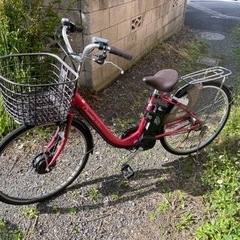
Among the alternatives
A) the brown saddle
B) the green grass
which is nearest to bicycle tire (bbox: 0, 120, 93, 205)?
the brown saddle

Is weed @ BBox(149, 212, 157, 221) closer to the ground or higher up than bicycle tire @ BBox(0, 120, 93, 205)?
closer to the ground

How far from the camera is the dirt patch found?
6.95ft

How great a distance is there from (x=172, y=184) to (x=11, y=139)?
153 centimetres

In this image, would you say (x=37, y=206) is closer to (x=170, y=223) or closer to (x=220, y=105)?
(x=170, y=223)

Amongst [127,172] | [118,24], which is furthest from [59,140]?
[118,24]

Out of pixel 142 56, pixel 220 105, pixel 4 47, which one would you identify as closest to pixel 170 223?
pixel 220 105

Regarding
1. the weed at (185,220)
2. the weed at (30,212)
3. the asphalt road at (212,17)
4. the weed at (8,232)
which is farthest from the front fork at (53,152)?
the asphalt road at (212,17)

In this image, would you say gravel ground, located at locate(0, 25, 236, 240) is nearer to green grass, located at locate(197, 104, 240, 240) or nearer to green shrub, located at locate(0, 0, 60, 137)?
green grass, located at locate(197, 104, 240, 240)

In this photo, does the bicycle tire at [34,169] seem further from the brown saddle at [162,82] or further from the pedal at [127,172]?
the brown saddle at [162,82]

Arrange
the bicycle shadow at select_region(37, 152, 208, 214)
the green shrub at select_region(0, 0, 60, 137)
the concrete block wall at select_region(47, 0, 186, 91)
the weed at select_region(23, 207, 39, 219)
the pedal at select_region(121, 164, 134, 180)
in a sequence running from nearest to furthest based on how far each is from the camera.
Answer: the weed at select_region(23, 207, 39, 219) < the bicycle shadow at select_region(37, 152, 208, 214) < the pedal at select_region(121, 164, 134, 180) < the green shrub at select_region(0, 0, 60, 137) < the concrete block wall at select_region(47, 0, 186, 91)

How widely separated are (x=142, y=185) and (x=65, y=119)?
1085 mm

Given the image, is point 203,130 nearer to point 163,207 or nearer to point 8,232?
point 163,207

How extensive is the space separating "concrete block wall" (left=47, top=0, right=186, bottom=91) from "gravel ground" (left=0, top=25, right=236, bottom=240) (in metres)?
1.25

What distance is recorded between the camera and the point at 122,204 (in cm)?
235
